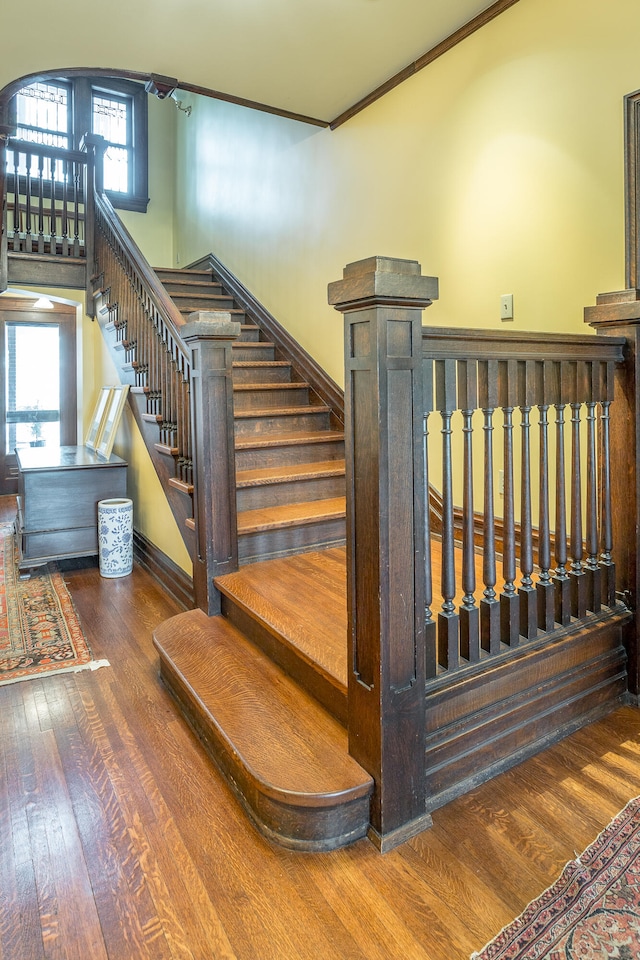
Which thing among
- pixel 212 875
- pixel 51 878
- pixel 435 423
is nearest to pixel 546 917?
pixel 212 875

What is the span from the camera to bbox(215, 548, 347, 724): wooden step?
1818mm

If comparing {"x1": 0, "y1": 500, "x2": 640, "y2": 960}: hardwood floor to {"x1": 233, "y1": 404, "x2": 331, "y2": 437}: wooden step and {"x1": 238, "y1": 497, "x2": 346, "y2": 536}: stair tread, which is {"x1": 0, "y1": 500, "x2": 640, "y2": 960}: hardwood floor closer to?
{"x1": 238, "y1": 497, "x2": 346, "y2": 536}: stair tread

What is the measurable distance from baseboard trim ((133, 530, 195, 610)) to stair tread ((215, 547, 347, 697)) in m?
0.56

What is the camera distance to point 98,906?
132 centimetres

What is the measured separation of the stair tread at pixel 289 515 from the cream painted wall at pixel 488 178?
43.2 inches

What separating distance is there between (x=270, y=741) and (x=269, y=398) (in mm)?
2737

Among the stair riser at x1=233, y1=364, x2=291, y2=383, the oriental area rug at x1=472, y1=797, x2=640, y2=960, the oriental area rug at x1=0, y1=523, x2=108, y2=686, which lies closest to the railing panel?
the oriental area rug at x1=472, y1=797, x2=640, y2=960

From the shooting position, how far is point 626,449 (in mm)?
2100

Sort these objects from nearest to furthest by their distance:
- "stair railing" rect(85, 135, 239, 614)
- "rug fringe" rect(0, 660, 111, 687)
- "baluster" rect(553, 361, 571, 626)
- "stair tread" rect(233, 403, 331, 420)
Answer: "baluster" rect(553, 361, 571, 626) < "rug fringe" rect(0, 660, 111, 687) < "stair railing" rect(85, 135, 239, 614) < "stair tread" rect(233, 403, 331, 420)

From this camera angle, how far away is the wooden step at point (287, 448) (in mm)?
3381

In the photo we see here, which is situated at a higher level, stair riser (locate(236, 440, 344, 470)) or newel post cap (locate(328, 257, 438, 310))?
newel post cap (locate(328, 257, 438, 310))

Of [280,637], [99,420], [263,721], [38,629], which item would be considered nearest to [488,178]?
[280,637]

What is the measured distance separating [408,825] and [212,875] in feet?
1.62

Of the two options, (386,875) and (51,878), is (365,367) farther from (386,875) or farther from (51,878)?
(51,878)
